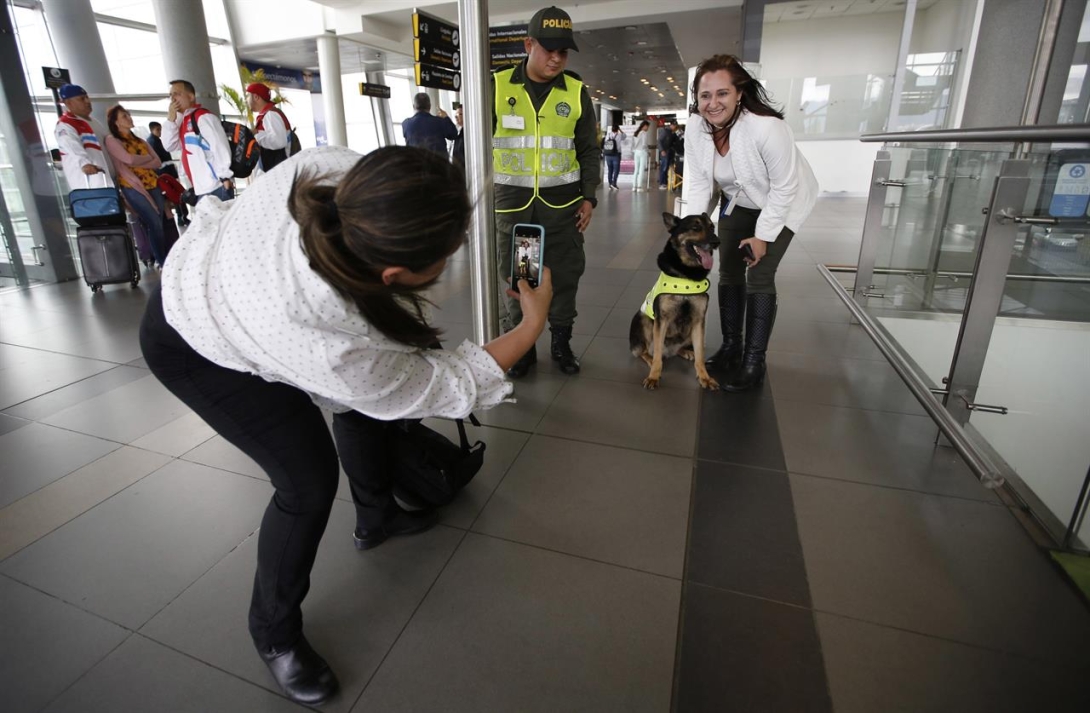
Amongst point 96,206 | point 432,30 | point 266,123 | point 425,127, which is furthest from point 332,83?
point 96,206

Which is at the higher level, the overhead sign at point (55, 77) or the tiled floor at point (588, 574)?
the overhead sign at point (55, 77)

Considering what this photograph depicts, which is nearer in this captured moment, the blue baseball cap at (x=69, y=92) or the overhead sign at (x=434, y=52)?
the blue baseball cap at (x=69, y=92)

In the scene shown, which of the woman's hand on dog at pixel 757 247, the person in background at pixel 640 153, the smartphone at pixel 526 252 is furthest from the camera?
the person in background at pixel 640 153

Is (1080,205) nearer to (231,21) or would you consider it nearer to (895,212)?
(895,212)

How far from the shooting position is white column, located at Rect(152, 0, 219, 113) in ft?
23.4

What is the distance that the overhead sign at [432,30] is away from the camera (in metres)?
6.95

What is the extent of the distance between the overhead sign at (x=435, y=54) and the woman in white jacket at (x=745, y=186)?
482 cm

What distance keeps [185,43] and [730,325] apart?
308 inches

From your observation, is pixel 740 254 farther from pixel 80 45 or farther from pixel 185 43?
pixel 80 45

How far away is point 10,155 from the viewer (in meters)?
5.61

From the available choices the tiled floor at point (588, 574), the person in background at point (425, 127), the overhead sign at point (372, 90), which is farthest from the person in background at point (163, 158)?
the overhead sign at point (372, 90)

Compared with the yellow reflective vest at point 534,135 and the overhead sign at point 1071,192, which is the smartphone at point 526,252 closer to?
the yellow reflective vest at point 534,135

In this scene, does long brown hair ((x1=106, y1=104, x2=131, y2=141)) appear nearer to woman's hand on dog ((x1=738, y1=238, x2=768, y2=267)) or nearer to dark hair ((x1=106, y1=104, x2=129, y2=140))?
dark hair ((x1=106, y1=104, x2=129, y2=140))

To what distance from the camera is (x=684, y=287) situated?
121 inches
